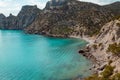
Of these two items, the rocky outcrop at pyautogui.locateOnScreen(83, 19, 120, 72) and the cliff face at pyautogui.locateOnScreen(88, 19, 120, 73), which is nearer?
the cliff face at pyautogui.locateOnScreen(88, 19, 120, 73)

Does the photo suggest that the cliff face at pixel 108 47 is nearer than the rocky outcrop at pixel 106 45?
Yes

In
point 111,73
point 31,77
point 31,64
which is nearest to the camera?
point 111,73

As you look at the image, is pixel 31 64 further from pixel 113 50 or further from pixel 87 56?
pixel 113 50

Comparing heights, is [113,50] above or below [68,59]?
above

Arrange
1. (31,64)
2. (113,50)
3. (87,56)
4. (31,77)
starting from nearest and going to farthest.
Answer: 1. (31,77)
2. (113,50)
3. (31,64)
4. (87,56)

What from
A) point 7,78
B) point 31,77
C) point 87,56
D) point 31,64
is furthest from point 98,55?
point 7,78

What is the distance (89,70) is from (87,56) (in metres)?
27.9

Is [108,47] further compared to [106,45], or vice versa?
[106,45]

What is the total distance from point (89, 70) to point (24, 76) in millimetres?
26880

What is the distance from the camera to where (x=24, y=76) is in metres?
88.6

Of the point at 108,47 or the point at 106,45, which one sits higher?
the point at 108,47


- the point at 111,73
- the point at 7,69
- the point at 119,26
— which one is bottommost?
the point at 7,69

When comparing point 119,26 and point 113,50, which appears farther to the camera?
point 119,26

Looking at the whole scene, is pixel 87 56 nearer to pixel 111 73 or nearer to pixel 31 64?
pixel 31 64
